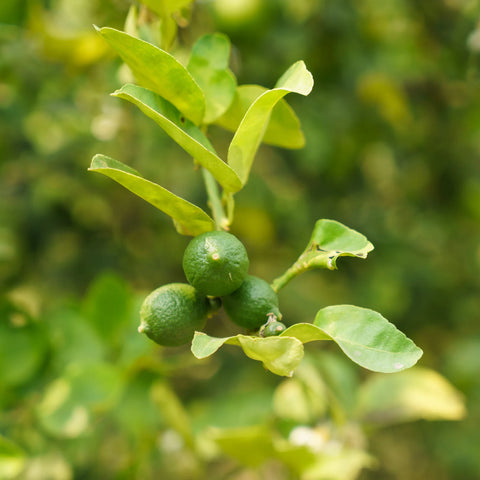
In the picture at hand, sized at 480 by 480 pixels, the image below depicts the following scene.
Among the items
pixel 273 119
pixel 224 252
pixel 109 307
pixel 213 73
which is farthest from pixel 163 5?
pixel 109 307

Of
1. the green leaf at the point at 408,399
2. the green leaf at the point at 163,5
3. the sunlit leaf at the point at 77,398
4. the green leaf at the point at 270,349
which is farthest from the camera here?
the green leaf at the point at 408,399

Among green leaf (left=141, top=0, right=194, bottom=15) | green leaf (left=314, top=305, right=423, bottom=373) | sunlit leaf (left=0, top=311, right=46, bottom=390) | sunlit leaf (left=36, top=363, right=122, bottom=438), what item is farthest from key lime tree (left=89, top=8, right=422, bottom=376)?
sunlit leaf (left=0, top=311, right=46, bottom=390)

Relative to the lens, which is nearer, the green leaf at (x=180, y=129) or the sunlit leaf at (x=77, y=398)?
the green leaf at (x=180, y=129)

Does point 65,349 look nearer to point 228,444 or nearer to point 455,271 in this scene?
point 228,444

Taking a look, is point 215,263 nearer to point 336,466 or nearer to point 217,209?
point 217,209

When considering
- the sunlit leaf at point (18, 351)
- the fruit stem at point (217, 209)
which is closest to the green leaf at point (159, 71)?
the fruit stem at point (217, 209)

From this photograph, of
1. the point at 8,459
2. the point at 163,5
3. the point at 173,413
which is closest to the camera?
the point at 163,5

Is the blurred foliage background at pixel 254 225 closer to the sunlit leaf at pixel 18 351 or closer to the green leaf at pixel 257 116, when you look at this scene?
the sunlit leaf at pixel 18 351

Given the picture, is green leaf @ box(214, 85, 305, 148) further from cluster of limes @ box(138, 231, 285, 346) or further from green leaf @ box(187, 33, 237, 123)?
cluster of limes @ box(138, 231, 285, 346)
